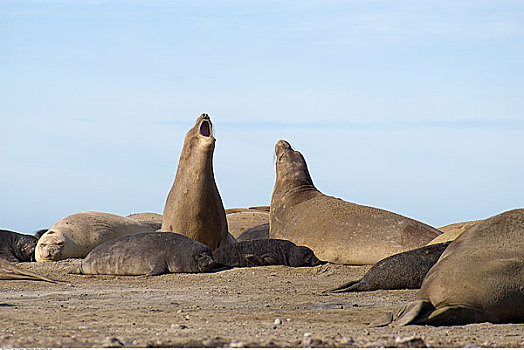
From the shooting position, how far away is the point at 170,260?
32.2 feet

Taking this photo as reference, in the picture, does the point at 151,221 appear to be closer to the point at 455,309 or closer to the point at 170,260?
the point at 170,260

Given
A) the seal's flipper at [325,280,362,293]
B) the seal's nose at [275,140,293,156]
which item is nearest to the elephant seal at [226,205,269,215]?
the seal's nose at [275,140,293,156]

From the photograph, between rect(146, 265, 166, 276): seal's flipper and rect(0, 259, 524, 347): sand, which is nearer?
rect(0, 259, 524, 347): sand

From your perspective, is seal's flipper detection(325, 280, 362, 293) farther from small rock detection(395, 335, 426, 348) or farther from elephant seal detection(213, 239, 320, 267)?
small rock detection(395, 335, 426, 348)

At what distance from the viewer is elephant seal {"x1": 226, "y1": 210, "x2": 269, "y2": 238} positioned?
14.6 meters

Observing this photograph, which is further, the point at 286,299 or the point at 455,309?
the point at 286,299

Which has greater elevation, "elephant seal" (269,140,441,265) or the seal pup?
"elephant seal" (269,140,441,265)

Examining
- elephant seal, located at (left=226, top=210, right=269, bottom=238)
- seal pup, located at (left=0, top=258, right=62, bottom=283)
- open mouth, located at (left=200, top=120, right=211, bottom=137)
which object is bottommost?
seal pup, located at (left=0, top=258, right=62, bottom=283)

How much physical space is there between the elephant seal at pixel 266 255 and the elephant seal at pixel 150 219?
423cm

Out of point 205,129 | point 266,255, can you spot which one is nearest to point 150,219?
point 205,129

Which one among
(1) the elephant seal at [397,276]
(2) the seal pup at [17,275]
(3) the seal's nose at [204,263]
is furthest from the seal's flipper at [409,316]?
(2) the seal pup at [17,275]

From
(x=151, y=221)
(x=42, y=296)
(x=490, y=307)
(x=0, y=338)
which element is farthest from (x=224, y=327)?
(x=151, y=221)

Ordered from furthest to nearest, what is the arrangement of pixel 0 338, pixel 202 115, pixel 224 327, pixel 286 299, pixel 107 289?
pixel 202 115
pixel 107 289
pixel 286 299
pixel 224 327
pixel 0 338

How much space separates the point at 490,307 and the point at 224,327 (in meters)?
1.86
